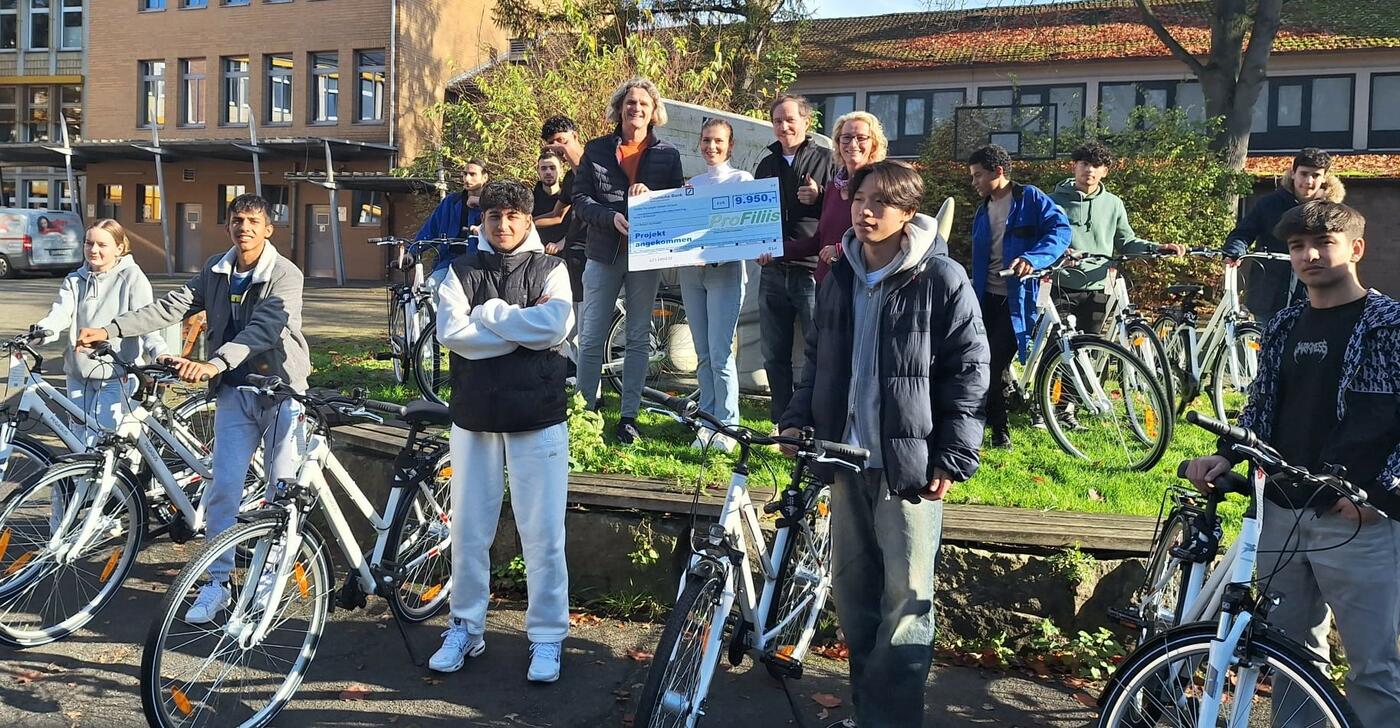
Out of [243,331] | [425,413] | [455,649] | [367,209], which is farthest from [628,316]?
[367,209]

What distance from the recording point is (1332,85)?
97.3ft

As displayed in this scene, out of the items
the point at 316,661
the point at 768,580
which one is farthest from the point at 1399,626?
the point at 316,661

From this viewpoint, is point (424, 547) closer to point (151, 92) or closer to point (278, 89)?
point (278, 89)

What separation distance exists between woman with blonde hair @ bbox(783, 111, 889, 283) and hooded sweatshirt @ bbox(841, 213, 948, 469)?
4.28ft

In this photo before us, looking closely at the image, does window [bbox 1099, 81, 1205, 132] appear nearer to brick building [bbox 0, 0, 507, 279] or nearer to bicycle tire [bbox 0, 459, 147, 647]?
brick building [bbox 0, 0, 507, 279]

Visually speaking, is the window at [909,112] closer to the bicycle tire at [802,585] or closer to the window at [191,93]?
the window at [191,93]

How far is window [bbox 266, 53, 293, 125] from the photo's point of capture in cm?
3525

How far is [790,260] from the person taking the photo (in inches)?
258

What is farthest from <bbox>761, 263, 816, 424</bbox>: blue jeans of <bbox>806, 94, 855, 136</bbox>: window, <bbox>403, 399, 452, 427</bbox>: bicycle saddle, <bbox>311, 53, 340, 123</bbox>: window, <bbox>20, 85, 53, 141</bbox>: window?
<bbox>20, 85, 53, 141</bbox>: window

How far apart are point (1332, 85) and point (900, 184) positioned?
3122cm

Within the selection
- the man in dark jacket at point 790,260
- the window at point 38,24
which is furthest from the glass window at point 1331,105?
the window at point 38,24

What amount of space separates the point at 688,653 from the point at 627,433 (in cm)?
327

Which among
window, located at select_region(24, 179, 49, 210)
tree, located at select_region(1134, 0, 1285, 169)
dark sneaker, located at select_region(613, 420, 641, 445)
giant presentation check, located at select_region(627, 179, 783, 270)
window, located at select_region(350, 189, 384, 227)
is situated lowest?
dark sneaker, located at select_region(613, 420, 641, 445)

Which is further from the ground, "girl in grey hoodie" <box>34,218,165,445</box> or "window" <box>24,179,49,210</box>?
"window" <box>24,179,49,210</box>
